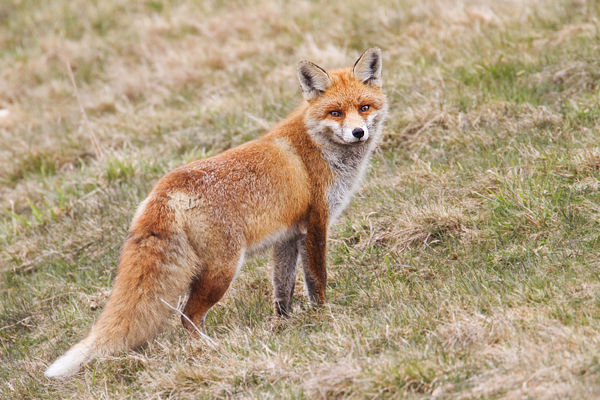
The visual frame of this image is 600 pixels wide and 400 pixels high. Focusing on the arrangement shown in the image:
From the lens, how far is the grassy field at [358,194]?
3816mm

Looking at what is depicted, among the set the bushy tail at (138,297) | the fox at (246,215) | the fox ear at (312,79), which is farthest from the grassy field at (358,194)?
the fox ear at (312,79)

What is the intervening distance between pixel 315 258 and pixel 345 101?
1382 millimetres

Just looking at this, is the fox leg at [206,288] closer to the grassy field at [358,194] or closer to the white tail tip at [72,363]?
the grassy field at [358,194]

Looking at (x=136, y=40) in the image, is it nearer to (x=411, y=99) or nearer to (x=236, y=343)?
(x=411, y=99)

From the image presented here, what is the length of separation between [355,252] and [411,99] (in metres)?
3.08

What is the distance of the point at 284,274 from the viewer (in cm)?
527

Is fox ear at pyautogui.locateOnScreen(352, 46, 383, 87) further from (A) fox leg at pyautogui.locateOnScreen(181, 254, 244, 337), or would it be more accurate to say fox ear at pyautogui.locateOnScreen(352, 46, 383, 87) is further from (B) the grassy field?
(A) fox leg at pyautogui.locateOnScreen(181, 254, 244, 337)

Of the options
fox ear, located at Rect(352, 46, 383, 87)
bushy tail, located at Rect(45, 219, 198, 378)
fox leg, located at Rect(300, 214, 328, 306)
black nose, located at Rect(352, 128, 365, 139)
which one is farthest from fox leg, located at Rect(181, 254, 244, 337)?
fox ear, located at Rect(352, 46, 383, 87)

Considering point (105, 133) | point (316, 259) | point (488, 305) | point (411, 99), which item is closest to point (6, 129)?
point (105, 133)

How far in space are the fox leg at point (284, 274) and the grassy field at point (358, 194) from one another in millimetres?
241

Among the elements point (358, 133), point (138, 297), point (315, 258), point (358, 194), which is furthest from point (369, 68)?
point (138, 297)

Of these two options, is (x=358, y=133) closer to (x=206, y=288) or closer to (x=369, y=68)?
(x=369, y=68)

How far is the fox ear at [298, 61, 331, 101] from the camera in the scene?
5281 millimetres

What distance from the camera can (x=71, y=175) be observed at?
27.9 ft
